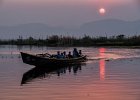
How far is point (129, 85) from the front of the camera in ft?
72.2

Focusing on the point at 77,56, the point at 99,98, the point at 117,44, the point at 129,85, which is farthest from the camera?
the point at 117,44

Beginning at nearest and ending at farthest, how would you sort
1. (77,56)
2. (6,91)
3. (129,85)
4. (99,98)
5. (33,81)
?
1. (99,98)
2. (6,91)
3. (129,85)
4. (33,81)
5. (77,56)

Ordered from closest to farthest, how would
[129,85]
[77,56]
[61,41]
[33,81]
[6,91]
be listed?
[6,91]
[129,85]
[33,81]
[77,56]
[61,41]

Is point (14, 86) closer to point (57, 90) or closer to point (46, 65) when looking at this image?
point (57, 90)

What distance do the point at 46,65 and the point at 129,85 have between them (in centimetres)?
1489

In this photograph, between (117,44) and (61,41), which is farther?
(61,41)

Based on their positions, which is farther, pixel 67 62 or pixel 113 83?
pixel 67 62

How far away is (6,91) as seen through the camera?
20094mm

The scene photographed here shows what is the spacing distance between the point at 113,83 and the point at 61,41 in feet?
290

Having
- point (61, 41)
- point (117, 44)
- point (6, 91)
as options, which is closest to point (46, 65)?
point (6, 91)

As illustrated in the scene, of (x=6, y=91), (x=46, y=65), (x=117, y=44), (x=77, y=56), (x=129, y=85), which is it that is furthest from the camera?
(x=117, y=44)

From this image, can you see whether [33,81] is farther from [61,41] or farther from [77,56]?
[61,41]

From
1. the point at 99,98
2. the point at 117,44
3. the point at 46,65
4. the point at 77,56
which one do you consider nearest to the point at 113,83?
the point at 99,98

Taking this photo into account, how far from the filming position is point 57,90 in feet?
66.8
